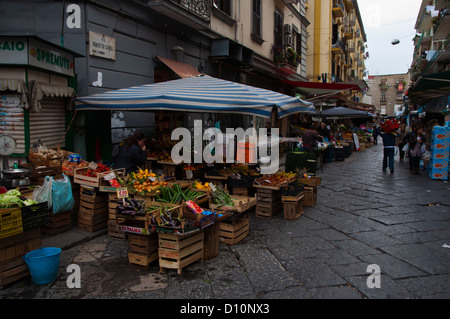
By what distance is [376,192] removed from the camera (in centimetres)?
862

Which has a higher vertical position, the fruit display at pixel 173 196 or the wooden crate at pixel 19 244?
the fruit display at pixel 173 196

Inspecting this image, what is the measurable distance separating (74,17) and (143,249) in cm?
526

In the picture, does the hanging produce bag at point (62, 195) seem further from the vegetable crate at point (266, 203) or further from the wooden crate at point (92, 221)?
the vegetable crate at point (266, 203)

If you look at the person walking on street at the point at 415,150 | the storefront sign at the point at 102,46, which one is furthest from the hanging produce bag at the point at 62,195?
the person walking on street at the point at 415,150

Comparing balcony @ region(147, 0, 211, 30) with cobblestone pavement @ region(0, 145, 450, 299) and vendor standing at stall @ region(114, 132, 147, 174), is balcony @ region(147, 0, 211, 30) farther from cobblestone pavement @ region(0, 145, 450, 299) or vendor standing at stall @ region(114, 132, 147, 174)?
cobblestone pavement @ region(0, 145, 450, 299)

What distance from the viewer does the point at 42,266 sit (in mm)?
3719

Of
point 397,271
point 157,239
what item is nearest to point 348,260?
point 397,271

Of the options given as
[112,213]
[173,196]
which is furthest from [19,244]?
[173,196]

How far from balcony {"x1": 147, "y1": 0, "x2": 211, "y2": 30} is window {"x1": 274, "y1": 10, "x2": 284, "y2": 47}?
23.2 ft

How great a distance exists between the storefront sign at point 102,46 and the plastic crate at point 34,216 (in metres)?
4.14

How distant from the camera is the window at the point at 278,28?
55.0ft

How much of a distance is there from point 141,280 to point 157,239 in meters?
0.58

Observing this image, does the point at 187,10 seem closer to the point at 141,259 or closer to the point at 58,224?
the point at 58,224

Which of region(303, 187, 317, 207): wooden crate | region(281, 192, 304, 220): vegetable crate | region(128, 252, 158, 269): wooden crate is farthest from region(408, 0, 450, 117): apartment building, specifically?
region(128, 252, 158, 269): wooden crate
